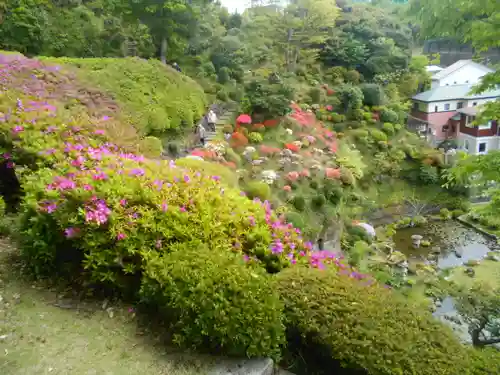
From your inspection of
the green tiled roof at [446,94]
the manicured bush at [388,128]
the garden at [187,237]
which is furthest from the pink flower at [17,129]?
the green tiled roof at [446,94]

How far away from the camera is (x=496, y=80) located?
6762mm

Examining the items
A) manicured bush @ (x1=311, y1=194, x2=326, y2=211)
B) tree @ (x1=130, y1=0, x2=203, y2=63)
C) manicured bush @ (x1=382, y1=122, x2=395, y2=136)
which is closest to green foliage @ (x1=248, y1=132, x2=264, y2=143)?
manicured bush @ (x1=311, y1=194, x2=326, y2=211)

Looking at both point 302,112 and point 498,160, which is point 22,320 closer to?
point 498,160

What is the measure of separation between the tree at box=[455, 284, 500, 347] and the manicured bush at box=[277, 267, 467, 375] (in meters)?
4.63

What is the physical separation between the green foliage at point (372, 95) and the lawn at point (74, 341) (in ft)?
63.7

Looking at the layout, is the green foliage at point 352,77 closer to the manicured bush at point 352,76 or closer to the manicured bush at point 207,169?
the manicured bush at point 352,76

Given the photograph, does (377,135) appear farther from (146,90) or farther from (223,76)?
(146,90)

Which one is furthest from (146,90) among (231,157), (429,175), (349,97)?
(429,175)

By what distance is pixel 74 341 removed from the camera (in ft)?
11.7

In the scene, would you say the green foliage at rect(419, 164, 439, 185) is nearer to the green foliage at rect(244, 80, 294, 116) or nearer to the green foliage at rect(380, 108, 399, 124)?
the green foliage at rect(380, 108, 399, 124)

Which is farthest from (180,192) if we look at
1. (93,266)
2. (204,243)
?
(93,266)

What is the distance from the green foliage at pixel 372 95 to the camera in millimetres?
20984

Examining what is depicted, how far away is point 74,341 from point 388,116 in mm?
19655

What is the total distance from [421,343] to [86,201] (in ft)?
10.7
